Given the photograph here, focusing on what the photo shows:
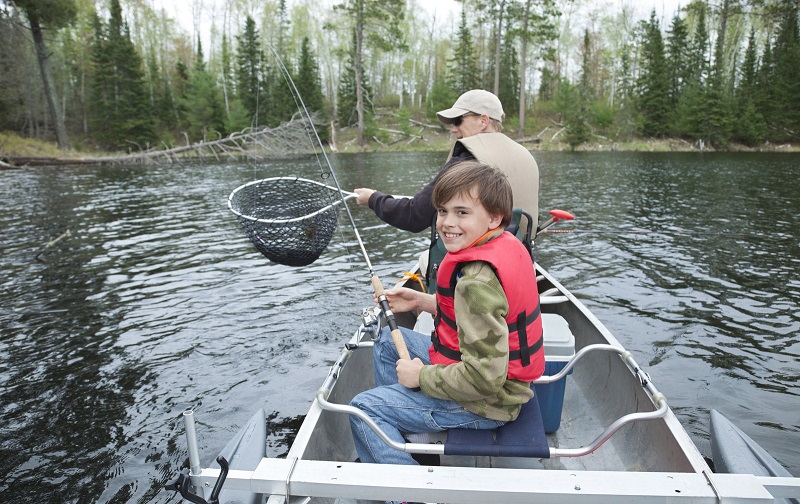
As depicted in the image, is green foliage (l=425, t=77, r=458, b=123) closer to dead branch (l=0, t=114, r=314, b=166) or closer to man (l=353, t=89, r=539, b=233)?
dead branch (l=0, t=114, r=314, b=166)

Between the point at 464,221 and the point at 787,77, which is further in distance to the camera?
the point at 787,77

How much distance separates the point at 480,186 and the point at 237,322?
17.8 feet

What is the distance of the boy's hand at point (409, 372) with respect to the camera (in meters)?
2.53

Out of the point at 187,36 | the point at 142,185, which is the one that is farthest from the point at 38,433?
the point at 187,36

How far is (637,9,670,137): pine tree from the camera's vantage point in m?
46.3

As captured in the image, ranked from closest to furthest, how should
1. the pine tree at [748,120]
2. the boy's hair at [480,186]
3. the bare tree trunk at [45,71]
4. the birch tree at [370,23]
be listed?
the boy's hair at [480,186] < the bare tree trunk at [45,71] < the pine tree at [748,120] < the birch tree at [370,23]

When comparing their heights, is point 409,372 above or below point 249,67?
below

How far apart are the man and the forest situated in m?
32.2

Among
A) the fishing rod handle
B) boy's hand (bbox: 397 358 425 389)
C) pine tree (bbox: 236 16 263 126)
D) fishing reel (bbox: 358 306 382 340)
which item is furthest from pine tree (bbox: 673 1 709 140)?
boy's hand (bbox: 397 358 425 389)

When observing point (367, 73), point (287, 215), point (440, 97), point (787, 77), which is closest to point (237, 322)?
point (287, 215)

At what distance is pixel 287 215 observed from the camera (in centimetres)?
553

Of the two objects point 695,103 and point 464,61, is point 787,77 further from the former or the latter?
point 464,61

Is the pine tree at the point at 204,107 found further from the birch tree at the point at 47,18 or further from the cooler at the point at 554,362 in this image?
the cooler at the point at 554,362

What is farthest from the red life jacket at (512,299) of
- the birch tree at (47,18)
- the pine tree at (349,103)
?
the pine tree at (349,103)
